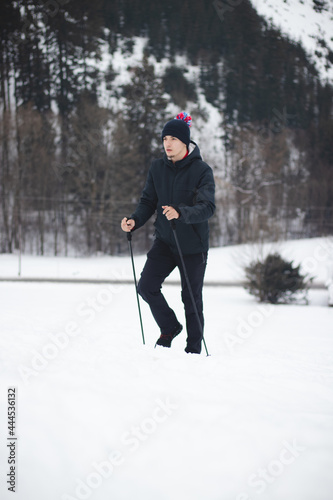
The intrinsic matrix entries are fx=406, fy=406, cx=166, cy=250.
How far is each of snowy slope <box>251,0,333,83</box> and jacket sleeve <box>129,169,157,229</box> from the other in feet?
164

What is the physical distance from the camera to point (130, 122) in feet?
98.2

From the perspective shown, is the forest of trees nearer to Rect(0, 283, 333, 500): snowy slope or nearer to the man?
the man

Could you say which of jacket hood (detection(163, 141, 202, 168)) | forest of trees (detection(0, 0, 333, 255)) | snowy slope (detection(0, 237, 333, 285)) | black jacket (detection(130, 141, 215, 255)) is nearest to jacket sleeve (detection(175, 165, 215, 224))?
black jacket (detection(130, 141, 215, 255))

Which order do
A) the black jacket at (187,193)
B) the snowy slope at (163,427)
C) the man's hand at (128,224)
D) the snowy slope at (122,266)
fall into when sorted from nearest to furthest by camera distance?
the snowy slope at (163,427)
the black jacket at (187,193)
the man's hand at (128,224)
the snowy slope at (122,266)

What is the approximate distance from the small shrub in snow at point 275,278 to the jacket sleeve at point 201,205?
28.7ft

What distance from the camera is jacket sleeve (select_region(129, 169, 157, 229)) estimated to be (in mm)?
3535

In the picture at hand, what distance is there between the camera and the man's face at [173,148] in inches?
130

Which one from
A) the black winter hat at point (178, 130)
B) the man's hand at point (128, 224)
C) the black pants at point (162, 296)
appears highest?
the black winter hat at point (178, 130)

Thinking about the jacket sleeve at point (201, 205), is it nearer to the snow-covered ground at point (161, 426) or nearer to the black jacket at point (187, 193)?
the black jacket at point (187, 193)

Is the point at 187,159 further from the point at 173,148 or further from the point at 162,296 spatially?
A: the point at 162,296

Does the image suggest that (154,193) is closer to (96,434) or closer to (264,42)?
(96,434)

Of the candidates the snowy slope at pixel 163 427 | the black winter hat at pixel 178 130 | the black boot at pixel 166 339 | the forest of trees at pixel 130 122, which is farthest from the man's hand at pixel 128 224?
the forest of trees at pixel 130 122

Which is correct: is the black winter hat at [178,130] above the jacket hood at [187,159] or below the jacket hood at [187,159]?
above

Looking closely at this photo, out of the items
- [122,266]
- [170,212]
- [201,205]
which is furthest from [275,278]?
[122,266]
